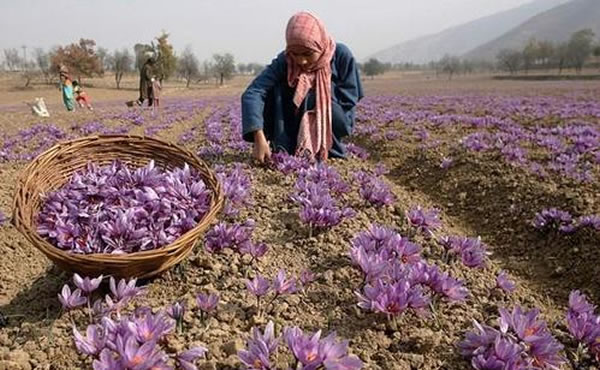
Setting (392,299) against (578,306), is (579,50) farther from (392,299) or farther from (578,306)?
(392,299)

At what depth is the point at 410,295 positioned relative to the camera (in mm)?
2270

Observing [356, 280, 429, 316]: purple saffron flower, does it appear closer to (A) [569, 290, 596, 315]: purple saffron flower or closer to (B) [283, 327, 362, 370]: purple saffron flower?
(B) [283, 327, 362, 370]: purple saffron flower

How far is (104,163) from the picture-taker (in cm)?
315

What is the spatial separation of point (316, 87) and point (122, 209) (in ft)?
10.7

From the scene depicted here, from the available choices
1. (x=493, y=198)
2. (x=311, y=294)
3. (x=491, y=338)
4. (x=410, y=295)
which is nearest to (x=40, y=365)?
(x=311, y=294)

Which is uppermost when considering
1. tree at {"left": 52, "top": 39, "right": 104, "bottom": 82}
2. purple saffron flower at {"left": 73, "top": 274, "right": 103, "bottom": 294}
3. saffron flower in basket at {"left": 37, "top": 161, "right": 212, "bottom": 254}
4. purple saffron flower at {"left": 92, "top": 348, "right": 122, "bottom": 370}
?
tree at {"left": 52, "top": 39, "right": 104, "bottom": 82}

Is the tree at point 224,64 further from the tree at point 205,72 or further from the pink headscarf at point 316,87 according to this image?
the pink headscarf at point 316,87

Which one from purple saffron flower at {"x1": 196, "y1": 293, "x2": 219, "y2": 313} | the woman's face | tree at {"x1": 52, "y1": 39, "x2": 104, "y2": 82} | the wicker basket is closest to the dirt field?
purple saffron flower at {"x1": 196, "y1": 293, "x2": 219, "y2": 313}

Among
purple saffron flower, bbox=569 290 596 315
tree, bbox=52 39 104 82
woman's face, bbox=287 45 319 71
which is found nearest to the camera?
purple saffron flower, bbox=569 290 596 315

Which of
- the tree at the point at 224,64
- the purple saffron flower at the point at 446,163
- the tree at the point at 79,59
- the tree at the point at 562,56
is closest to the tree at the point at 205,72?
the tree at the point at 224,64

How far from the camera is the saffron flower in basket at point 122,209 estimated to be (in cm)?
242

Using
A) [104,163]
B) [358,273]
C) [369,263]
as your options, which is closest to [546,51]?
[358,273]

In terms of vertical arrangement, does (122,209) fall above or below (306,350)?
above

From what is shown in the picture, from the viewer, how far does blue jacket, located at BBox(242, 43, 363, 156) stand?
552 centimetres
